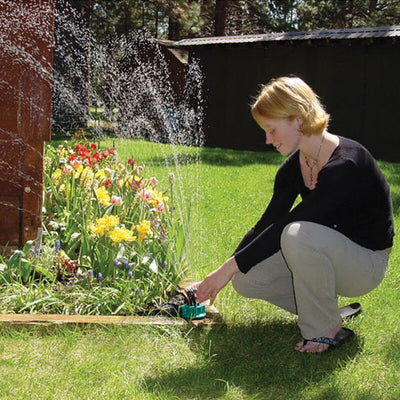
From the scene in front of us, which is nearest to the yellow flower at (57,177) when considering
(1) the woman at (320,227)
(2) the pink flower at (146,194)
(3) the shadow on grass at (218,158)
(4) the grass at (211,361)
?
(2) the pink flower at (146,194)

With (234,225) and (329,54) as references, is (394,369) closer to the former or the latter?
(234,225)

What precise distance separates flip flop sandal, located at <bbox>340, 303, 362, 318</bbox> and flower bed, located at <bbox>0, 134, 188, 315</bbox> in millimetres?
838

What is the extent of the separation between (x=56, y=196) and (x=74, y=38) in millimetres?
15377

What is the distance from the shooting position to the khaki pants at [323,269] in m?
2.54

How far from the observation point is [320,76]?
1227 centimetres

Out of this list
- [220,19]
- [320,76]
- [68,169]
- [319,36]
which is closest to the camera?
[68,169]

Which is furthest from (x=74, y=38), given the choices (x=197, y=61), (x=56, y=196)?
(x=56, y=196)

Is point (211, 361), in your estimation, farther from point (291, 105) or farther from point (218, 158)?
point (218, 158)

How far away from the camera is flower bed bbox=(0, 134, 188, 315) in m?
3.09

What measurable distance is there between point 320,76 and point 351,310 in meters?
9.67

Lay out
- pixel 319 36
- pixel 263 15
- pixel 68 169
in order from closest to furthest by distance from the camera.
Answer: pixel 68 169 < pixel 319 36 < pixel 263 15

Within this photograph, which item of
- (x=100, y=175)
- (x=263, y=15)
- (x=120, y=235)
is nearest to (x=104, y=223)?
(x=120, y=235)

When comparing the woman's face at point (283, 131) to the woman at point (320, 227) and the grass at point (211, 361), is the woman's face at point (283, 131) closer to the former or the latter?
the woman at point (320, 227)

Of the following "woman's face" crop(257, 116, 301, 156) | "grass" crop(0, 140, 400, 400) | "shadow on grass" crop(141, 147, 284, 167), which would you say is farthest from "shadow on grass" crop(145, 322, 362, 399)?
"shadow on grass" crop(141, 147, 284, 167)
